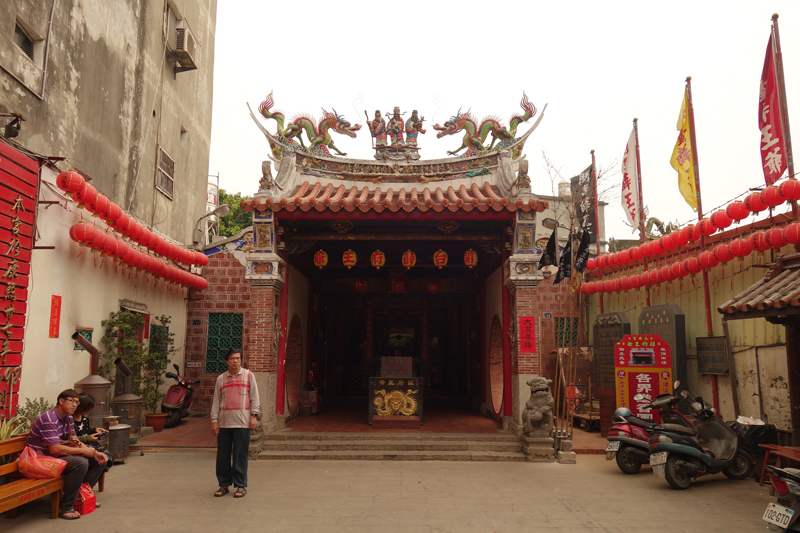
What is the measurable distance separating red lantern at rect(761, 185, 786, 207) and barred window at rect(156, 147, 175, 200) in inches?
428

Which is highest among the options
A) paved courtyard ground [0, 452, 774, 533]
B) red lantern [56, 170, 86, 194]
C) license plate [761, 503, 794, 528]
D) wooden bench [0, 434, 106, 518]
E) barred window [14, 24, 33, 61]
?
barred window [14, 24, 33, 61]

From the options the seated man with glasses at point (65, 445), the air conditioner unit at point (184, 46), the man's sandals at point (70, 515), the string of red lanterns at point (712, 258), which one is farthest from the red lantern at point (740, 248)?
the air conditioner unit at point (184, 46)

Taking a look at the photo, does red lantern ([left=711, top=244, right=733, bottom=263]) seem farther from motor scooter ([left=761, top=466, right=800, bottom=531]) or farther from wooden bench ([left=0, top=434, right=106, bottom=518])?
wooden bench ([left=0, top=434, right=106, bottom=518])

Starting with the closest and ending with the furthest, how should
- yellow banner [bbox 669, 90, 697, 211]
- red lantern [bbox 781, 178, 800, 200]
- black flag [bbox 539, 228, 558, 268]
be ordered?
1. red lantern [bbox 781, 178, 800, 200]
2. black flag [bbox 539, 228, 558, 268]
3. yellow banner [bbox 669, 90, 697, 211]

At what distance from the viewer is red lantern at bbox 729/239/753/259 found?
756 centimetres

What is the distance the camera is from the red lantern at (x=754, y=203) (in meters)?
7.20

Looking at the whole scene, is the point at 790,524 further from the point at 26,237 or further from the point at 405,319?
the point at 405,319

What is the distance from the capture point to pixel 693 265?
880 centimetres

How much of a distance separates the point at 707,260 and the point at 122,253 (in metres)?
9.20

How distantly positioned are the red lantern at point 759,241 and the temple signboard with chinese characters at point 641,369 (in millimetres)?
2287

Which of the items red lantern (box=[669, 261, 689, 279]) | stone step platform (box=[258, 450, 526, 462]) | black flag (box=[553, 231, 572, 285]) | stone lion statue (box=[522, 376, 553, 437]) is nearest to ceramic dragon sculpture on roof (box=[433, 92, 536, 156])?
black flag (box=[553, 231, 572, 285])

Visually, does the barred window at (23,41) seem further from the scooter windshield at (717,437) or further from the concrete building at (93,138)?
the scooter windshield at (717,437)

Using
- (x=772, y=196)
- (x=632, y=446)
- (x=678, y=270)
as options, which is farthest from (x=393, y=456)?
(x=772, y=196)

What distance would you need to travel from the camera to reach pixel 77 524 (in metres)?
4.98
